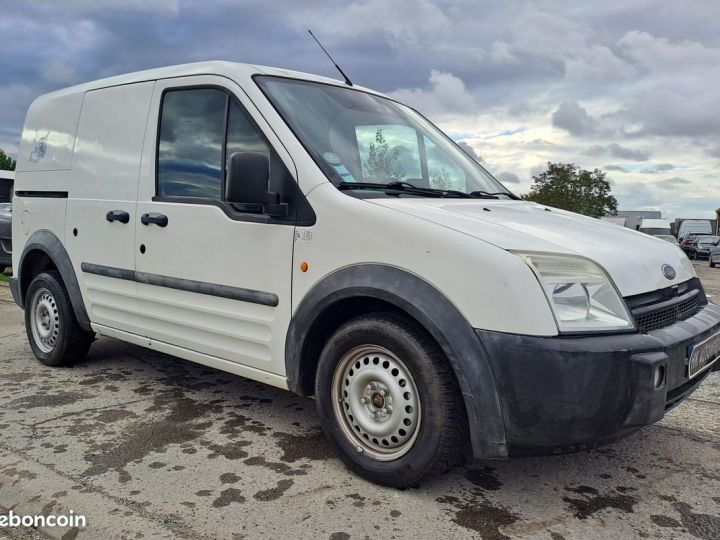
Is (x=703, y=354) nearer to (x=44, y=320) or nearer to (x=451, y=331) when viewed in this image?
(x=451, y=331)

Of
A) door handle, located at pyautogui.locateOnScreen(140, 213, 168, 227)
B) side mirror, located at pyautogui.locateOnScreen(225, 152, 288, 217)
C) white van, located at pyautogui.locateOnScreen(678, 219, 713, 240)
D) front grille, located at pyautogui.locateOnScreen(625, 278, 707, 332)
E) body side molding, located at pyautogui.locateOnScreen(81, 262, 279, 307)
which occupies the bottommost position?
body side molding, located at pyautogui.locateOnScreen(81, 262, 279, 307)

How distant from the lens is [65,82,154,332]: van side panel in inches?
159

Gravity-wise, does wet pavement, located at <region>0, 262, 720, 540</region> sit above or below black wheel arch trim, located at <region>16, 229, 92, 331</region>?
below

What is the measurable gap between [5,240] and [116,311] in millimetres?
8158

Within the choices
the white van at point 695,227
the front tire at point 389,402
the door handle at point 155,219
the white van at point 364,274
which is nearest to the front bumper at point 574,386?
the white van at point 364,274

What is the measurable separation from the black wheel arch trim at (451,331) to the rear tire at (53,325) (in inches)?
109

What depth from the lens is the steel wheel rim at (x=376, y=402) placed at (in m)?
2.75

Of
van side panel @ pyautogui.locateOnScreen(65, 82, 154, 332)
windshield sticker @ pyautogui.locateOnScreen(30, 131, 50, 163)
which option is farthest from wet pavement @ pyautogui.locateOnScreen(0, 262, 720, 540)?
windshield sticker @ pyautogui.locateOnScreen(30, 131, 50, 163)

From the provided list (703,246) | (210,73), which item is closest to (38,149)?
(210,73)

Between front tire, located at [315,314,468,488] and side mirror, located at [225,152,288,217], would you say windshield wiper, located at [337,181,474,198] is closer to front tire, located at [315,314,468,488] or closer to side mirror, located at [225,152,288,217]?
side mirror, located at [225,152,288,217]

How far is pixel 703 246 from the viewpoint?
35.7 m

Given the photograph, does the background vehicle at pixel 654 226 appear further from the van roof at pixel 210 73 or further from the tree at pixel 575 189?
the van roof at pixel 210 73

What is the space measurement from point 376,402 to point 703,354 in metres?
1.49

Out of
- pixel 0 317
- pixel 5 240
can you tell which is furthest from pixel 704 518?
pixel 5 240
